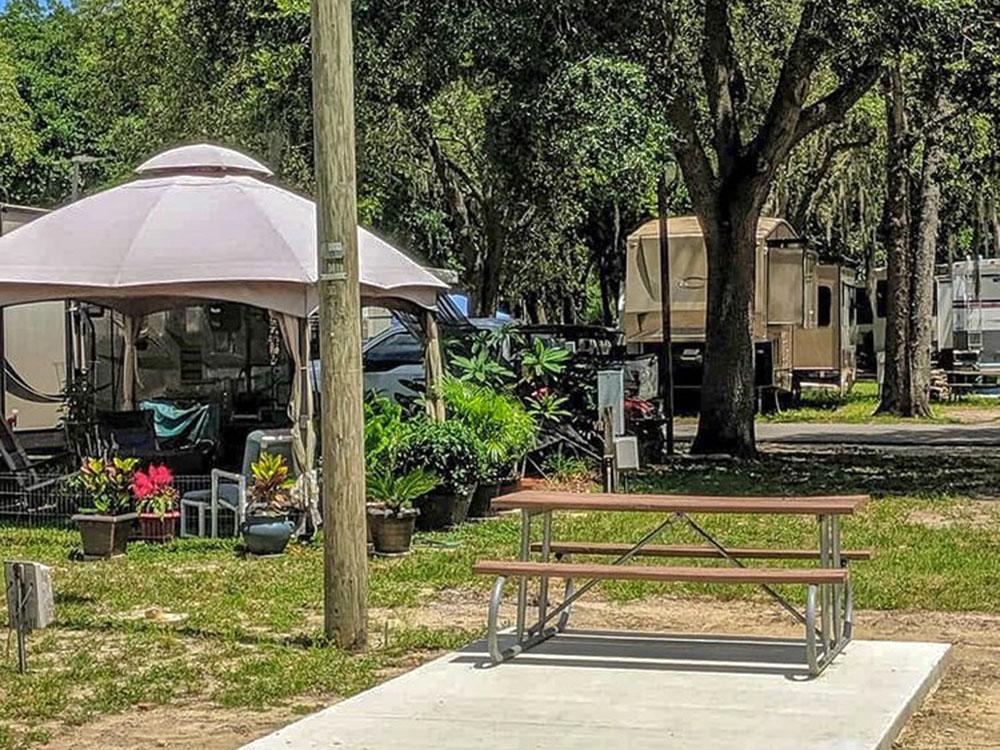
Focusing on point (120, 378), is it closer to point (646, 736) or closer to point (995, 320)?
point (646, 736)

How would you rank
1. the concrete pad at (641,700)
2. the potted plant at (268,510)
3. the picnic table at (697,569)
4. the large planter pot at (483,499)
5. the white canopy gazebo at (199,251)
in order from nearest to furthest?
the concrete pad at (641,700) < the picnic table at (697,569) < the potted plant at (268,510) < the white canopy gazebo at (199,251) < the large planter pot at (483,499)

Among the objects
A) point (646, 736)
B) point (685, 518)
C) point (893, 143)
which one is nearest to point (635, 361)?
point (893, 143)

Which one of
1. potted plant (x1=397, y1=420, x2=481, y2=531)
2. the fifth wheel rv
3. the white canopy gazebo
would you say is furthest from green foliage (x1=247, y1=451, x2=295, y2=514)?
the fifth wheel rv

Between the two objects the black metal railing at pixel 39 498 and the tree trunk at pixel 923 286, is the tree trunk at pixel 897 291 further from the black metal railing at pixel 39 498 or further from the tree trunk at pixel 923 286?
the black metal railing at pixel 39 498

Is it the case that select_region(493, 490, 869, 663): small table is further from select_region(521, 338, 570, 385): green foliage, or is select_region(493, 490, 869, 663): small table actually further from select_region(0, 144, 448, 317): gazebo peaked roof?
select_region(521, 338, 570, 385): green foliage

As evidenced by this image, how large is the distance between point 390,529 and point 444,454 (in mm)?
1340

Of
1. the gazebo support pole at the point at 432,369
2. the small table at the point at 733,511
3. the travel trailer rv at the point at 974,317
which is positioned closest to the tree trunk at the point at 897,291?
the travel trailer rv at the point at 974,317

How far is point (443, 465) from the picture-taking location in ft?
41.2

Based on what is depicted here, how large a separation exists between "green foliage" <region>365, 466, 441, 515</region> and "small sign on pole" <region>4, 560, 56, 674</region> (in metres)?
4.13

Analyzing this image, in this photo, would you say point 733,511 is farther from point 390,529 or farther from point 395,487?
point 395,487

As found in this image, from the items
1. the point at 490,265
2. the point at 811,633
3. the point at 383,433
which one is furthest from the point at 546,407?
the point at 490,265

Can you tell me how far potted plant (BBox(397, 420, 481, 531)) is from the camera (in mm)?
12336

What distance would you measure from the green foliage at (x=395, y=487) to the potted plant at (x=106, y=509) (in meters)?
1.79

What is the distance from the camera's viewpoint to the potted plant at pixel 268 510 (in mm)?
11359
